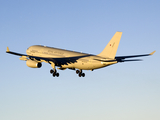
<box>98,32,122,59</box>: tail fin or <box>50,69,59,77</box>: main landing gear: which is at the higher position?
<box>98,32,122,59</box>: tail fin

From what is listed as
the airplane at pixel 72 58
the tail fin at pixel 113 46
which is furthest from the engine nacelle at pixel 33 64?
the tail fin at pixel 113 46

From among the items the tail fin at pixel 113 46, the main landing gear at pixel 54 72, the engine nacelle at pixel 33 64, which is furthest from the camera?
the main landing gear at pixel 54 72

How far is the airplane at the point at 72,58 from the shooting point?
2660 inches

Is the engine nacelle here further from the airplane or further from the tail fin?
the tail fin

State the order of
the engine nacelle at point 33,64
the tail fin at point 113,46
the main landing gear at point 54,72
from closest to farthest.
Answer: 1. the tail fin at point 113,46
2. the engine nacelle at point 33,64
3. the main landing gear at point 54,72

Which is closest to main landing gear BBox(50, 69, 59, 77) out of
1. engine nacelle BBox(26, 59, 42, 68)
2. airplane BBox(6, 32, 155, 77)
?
airplane BBox(6, 32, 155, 77)

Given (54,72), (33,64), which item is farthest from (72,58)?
(33,64)

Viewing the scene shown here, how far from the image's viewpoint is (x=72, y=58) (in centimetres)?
7312

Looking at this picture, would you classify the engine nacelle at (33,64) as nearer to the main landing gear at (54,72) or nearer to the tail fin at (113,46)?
the main landing gear at (54,72)

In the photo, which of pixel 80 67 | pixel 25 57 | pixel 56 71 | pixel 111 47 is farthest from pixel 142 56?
pixel 25 57

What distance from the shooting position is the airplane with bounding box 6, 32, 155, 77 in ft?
222

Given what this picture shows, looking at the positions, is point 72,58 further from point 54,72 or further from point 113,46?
point 113,46

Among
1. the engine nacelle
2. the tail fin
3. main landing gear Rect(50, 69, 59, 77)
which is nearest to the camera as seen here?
the tail fin
